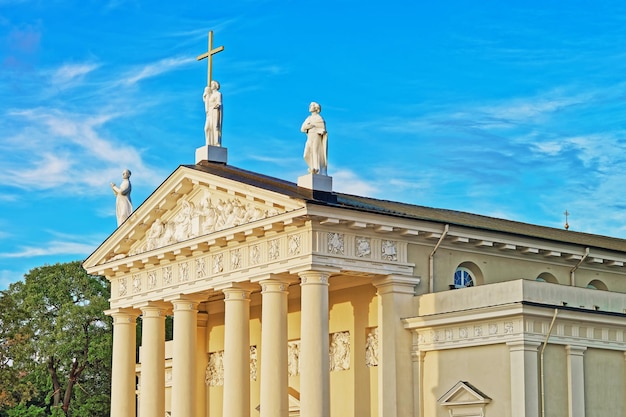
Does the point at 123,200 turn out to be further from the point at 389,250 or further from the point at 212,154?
the point at 389,250

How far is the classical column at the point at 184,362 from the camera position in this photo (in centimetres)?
4259

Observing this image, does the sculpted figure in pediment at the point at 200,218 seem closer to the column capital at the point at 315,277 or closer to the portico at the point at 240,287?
the portico at the point at 240,287

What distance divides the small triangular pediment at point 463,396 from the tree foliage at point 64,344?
40860 mm

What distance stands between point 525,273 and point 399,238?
17.0 feet

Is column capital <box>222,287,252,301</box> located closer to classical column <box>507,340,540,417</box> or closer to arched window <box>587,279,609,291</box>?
classical column <box>507,340,540,417</box>

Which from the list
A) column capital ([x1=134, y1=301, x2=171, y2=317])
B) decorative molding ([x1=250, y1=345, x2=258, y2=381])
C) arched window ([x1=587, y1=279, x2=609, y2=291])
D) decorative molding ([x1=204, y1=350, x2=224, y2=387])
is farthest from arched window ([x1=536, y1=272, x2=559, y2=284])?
column capital ([x1=134, y1=301, x2=171, y2=317])

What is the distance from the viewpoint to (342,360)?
40250 millimetres

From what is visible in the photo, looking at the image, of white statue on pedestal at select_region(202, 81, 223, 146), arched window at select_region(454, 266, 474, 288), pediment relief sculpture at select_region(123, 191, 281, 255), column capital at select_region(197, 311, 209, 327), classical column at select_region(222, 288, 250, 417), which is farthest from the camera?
column capital at select_region(197, 311, 209, 327)

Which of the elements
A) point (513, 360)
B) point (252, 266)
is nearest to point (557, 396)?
point (513, 360)

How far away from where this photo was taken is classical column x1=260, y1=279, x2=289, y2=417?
123ft

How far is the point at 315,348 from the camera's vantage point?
36562 millimetres

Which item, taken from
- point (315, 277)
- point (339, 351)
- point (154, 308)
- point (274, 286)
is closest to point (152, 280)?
point (154, 308)

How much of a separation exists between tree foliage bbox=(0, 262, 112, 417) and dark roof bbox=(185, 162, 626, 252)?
34195 millimetres

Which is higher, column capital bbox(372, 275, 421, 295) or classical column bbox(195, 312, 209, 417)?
column capital bbox(372, 275, 421, 295)
